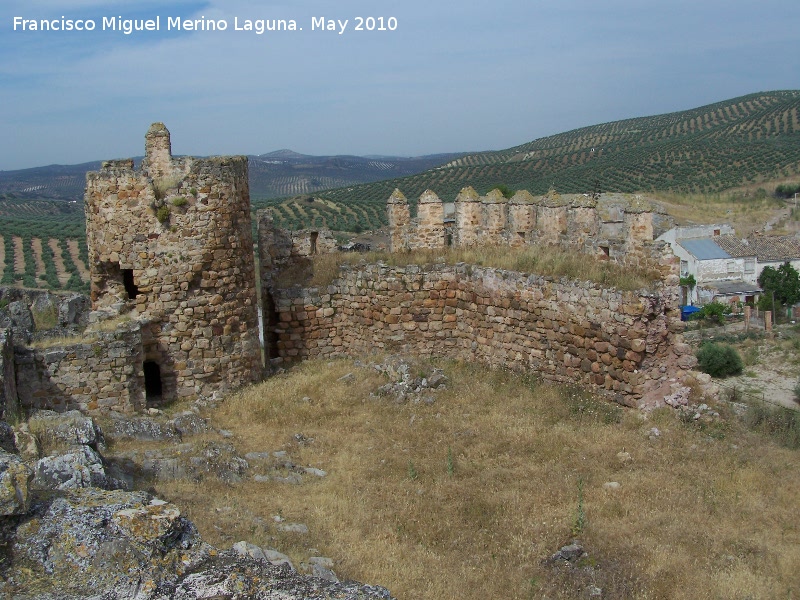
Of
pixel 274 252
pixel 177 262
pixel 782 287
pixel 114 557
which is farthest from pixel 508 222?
pixel 782 287

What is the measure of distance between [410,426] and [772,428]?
464cm

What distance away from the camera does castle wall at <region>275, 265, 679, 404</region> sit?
963cm

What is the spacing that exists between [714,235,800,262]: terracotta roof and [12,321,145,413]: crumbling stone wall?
40218 millimetres

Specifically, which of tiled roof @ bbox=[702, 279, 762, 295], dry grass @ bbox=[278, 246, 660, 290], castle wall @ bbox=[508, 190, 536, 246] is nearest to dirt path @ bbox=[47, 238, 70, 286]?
dry grass @ bbox=[278, 246, 660, 290]

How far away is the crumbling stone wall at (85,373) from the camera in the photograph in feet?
30.7

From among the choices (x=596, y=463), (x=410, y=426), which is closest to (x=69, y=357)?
(x=410, y=426)

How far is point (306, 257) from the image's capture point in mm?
13523

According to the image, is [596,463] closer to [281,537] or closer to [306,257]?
[281,537]

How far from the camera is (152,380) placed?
10.8 metres

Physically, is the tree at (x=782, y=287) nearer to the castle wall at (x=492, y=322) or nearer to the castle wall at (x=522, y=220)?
the castle wall at (x=522, y=220)

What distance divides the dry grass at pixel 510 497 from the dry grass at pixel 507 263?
5.76 feet

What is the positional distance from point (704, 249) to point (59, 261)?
37.4 metres

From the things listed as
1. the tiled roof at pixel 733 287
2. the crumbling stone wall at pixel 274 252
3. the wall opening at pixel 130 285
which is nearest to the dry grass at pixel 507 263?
the crumbling stone wall at pixel 274 252

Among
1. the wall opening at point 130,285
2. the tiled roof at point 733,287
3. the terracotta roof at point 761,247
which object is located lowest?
the tiled roof at point 733,287
